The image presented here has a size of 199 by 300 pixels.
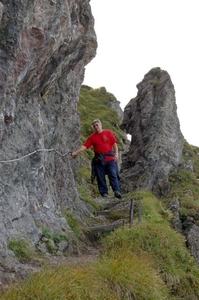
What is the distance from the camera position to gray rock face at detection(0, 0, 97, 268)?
34.4 feet

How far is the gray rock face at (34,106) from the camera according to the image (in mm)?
10492

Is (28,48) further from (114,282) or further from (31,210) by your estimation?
(114,282)

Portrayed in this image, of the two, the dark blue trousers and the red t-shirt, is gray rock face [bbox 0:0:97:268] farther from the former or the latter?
the dark blue trousers

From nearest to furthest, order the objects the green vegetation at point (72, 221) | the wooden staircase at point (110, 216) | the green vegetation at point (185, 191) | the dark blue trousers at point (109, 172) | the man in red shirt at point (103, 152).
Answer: the green vegetation at point (72, 221)
the wooden staircase at point (110, 216)
the man in red shirt at point (103, 152)
the dark blue trousers at point (109, 172)
the green vegetation at point (185, 191)

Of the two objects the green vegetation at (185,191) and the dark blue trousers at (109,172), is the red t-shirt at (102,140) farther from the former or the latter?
the green vegetation at (185,191)

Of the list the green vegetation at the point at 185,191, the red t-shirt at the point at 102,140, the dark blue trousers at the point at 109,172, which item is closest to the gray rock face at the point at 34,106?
the red t-shirt at the point at 102,140

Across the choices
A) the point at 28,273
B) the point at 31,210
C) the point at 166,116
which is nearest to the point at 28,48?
the point at 31,210

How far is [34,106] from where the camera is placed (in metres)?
13.2

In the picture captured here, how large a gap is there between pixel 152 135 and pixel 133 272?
59.9 ft

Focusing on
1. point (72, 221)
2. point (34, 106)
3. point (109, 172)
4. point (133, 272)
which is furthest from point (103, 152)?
point (133, 272)

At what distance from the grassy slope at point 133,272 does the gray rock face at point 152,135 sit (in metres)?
5.39

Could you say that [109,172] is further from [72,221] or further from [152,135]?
[152,135]

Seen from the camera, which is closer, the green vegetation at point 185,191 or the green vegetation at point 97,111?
the green vegetation at point 185,191

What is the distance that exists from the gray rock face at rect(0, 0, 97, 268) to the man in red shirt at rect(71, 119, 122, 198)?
1.39 meters
